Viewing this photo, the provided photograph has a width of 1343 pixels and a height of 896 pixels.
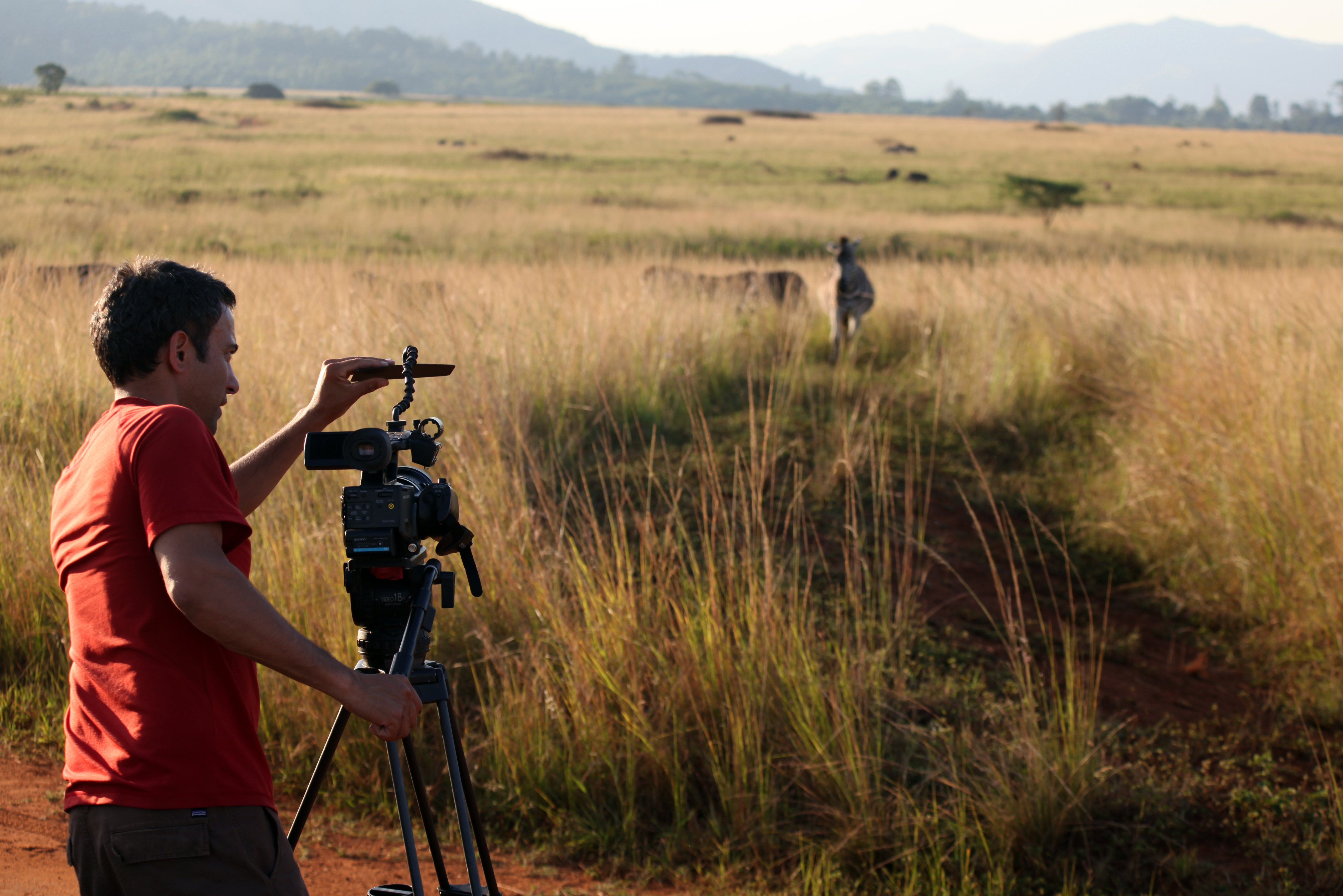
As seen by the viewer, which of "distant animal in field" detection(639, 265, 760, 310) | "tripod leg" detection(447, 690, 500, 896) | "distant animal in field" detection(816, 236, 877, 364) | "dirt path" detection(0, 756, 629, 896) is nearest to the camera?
"tripod leg" detection(447, 690, 500, 896)

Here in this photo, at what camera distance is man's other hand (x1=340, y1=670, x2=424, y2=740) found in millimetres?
1761

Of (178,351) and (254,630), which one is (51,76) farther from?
(254,630)

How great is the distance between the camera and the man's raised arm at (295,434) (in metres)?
2.14

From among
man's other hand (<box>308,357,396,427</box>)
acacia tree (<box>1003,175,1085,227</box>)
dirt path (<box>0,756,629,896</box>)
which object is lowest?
dirt path (<box>0,756,629,896</box>)

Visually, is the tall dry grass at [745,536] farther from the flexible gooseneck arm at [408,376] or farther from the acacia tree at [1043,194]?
the acacia tree at [1043,194]

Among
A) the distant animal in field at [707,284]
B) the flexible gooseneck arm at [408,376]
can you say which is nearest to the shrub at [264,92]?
the distant animal in field at [707,284]

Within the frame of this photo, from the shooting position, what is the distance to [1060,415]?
798cm

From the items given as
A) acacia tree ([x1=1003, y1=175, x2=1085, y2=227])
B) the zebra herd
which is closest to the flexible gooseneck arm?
the zebra herd

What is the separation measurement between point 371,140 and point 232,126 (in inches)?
304

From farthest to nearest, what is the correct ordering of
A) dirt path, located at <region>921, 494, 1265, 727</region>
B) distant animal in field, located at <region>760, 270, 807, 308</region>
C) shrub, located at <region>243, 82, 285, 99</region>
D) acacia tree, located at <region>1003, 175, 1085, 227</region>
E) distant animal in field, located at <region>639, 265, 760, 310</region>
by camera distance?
1. shrub, located at <region>243, 82, 285, 99</region>
2. acacia tree, located at <region>1003, 175, 1085, 227</region>
3. distant animal in field, located at <region>760, 270, 807, 308</region>
4. distant animal in field, located at <region>639, 265, 760, 310</region>
5. dirt path, located at <region>921, 494, 1265, 727</region>

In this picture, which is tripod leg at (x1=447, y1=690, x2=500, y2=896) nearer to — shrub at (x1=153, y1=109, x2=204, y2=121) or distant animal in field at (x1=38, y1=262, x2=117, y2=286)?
distant animal in field at (x1=38, y1=262, x2=117, y2=286)

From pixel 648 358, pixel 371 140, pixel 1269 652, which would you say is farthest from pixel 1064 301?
pixel 371 140

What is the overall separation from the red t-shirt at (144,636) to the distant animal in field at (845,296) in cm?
807

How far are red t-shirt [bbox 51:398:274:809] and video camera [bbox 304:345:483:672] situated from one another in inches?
7.5
